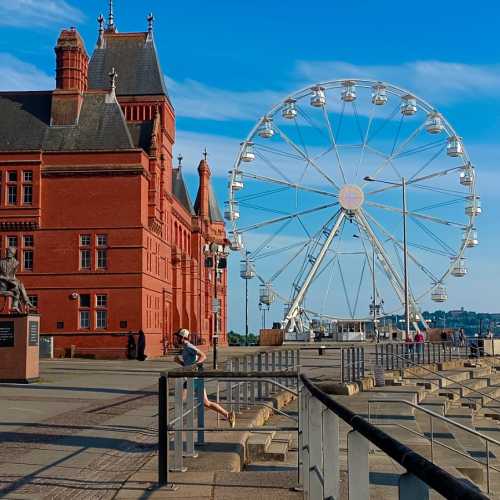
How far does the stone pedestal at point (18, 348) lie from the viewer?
24000 millimetres

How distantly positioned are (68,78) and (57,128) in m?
3.61

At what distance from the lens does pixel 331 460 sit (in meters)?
5.71

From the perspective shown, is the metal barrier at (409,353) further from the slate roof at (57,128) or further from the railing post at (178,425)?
the slate roof at (57,128)

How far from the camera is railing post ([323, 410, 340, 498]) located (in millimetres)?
5680

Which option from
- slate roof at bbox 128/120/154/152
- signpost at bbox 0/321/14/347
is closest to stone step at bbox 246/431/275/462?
signpost at bbox 0/321/14/347

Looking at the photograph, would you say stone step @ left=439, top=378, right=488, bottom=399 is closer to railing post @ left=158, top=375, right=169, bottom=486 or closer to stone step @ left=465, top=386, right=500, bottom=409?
stone step @ left=465, top=386, right=500, bottom=409

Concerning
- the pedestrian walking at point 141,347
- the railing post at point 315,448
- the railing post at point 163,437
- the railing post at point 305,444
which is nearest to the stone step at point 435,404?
the railing post at point 163,437

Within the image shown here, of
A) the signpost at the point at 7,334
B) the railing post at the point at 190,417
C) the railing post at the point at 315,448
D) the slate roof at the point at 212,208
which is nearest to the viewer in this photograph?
the railing post at the point at 315,448

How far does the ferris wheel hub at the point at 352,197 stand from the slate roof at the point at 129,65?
753 inches

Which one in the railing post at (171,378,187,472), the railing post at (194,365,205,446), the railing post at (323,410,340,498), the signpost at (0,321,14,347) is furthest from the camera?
the signpost at (0,321,14,347)

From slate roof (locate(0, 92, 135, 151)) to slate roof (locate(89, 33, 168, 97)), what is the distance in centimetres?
1335

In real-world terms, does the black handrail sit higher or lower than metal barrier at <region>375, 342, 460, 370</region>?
higher

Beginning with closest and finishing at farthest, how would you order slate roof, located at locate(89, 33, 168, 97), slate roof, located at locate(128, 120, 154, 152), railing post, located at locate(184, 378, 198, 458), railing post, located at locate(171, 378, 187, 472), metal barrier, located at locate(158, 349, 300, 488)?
metal barrier, located at locate(158, 349, 300, 488) → railing post, located at locate(171, 378, 187, 472) → railing post, located at locate(184, 378, 198, 458) → slate roof, located at locate(128, 120, 154, 152) → slate roof, located at locate(89, 33, 168, 97)

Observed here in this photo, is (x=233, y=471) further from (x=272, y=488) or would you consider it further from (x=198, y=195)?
(x=198, y=195)
